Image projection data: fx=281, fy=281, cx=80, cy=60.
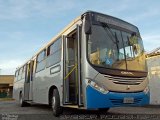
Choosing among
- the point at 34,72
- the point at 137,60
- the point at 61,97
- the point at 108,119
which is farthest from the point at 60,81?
the point at 34,72

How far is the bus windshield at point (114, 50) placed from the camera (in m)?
8.32

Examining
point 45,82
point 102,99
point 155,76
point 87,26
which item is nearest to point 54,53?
point 45,82

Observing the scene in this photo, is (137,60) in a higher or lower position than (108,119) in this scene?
higher

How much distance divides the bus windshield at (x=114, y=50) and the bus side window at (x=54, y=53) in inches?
96.2

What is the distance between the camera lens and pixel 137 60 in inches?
356

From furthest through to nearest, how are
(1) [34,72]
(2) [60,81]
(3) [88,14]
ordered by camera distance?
(1) [34,72] → (2) [60,81] → (3) [88,14]

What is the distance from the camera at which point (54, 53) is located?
1124cm

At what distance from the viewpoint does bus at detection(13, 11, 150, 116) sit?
805 centimetres

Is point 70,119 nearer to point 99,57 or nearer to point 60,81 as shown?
point 60,81

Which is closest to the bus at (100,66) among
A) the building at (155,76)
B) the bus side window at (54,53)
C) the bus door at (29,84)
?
the bus side window at (54,53)

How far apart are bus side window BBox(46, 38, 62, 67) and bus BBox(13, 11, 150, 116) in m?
0.14

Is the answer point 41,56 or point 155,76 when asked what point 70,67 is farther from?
point 155,76

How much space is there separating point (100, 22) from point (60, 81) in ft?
8.73

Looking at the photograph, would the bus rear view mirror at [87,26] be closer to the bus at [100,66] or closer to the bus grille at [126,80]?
the bus at [100,66]
